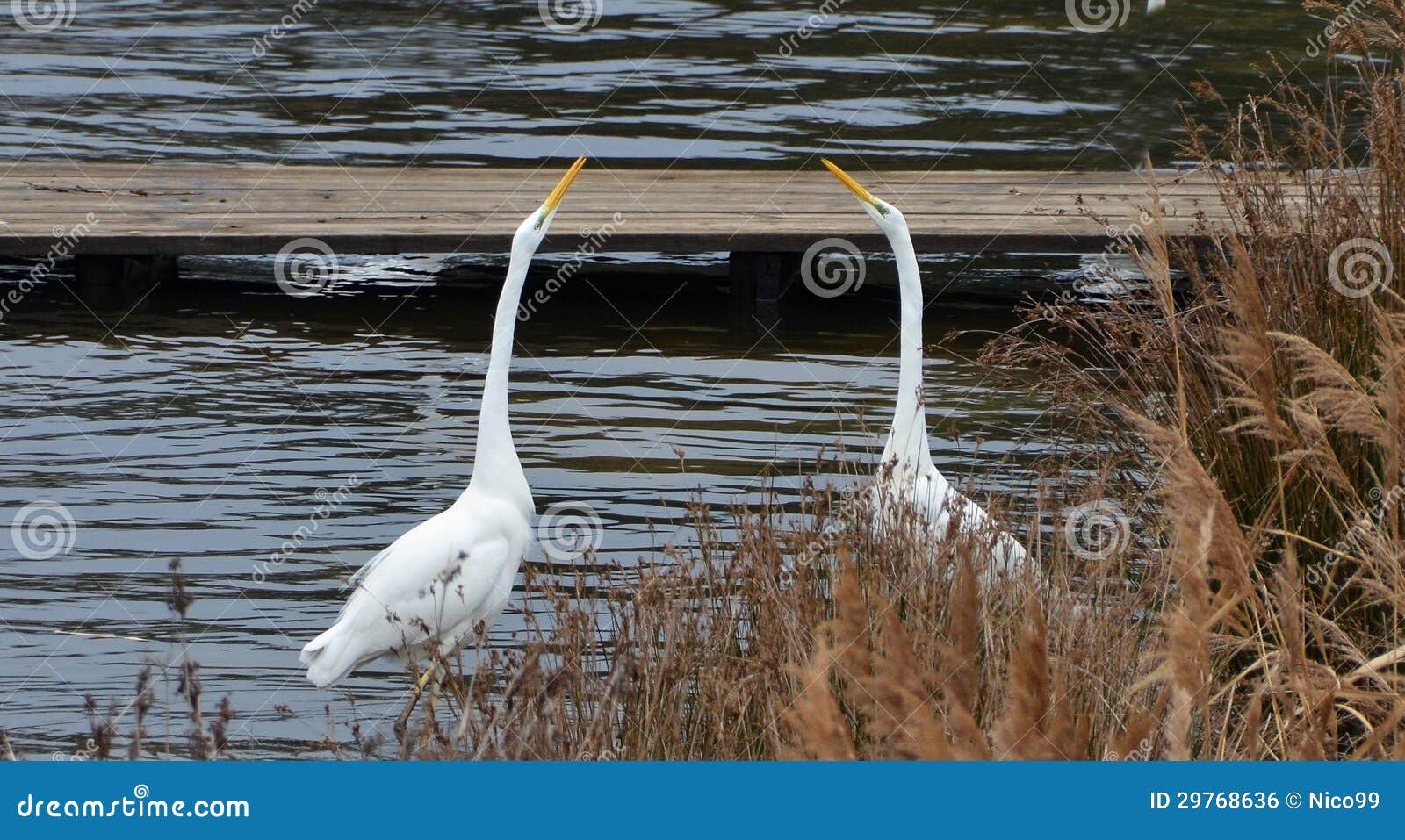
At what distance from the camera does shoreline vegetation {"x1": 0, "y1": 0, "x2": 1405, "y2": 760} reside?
2266 mm

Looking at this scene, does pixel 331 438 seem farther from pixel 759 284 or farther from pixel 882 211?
pixel 882 211

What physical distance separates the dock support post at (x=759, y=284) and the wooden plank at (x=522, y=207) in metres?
0.19

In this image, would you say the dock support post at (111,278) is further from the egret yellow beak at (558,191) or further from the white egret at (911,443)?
the white egret at (911,443)

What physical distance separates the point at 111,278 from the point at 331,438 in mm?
2475

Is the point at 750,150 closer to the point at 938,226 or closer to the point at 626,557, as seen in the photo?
the point at 938,226

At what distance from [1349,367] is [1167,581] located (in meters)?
1.08

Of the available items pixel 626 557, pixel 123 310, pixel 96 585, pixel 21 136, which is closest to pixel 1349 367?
pixel 626 557

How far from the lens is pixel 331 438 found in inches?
268

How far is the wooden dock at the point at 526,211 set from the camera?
26.8 feet

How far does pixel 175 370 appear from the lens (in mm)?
7574

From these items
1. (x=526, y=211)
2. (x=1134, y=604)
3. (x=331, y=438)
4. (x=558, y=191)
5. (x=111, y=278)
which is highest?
(x=526, y=211)

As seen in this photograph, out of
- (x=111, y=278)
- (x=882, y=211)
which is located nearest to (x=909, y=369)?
(x=882, y=211)

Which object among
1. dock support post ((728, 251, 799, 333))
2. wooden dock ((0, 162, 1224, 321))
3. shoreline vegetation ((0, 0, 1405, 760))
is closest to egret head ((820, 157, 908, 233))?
shoreline vegetation ((0, 0, 1405, 760))

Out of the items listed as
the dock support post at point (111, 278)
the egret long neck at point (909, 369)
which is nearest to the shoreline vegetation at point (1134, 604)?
the egret long neck at point (909, 369)
